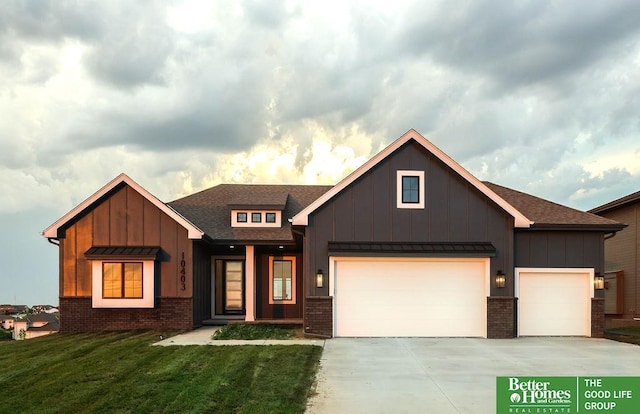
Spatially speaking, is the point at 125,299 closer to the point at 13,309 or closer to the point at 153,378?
the point at 153,378

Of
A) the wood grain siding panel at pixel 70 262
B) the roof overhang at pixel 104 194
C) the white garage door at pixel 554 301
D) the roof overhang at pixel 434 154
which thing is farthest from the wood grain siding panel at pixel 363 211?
the wood grain siding panel at pixel 70 262

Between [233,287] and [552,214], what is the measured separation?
11.8 m

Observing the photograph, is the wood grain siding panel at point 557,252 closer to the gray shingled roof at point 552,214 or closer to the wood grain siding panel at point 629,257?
the gray shingled roof at point 552,214

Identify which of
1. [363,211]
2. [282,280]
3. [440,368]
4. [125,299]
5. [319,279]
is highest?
[363,211]

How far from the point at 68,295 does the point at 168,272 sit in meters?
3.44

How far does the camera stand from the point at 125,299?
15305mm

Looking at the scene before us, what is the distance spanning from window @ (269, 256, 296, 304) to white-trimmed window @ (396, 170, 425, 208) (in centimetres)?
602

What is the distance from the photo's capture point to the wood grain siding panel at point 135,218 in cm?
1567

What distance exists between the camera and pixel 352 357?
10.8m

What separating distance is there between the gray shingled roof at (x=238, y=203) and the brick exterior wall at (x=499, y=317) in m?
A: 7.15

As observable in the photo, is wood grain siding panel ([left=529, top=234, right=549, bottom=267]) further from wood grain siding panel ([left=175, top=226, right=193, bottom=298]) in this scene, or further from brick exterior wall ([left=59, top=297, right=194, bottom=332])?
brick exterior wall ([left=59, top=297, right=194, bottom=332])

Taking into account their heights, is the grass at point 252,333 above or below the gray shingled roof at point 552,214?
below

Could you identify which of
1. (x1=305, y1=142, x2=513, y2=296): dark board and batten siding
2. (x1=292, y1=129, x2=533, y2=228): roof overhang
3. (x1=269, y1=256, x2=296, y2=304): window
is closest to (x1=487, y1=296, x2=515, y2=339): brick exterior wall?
(x1=305, y1=142, x2=513, y2=296): dark board and batten siding
